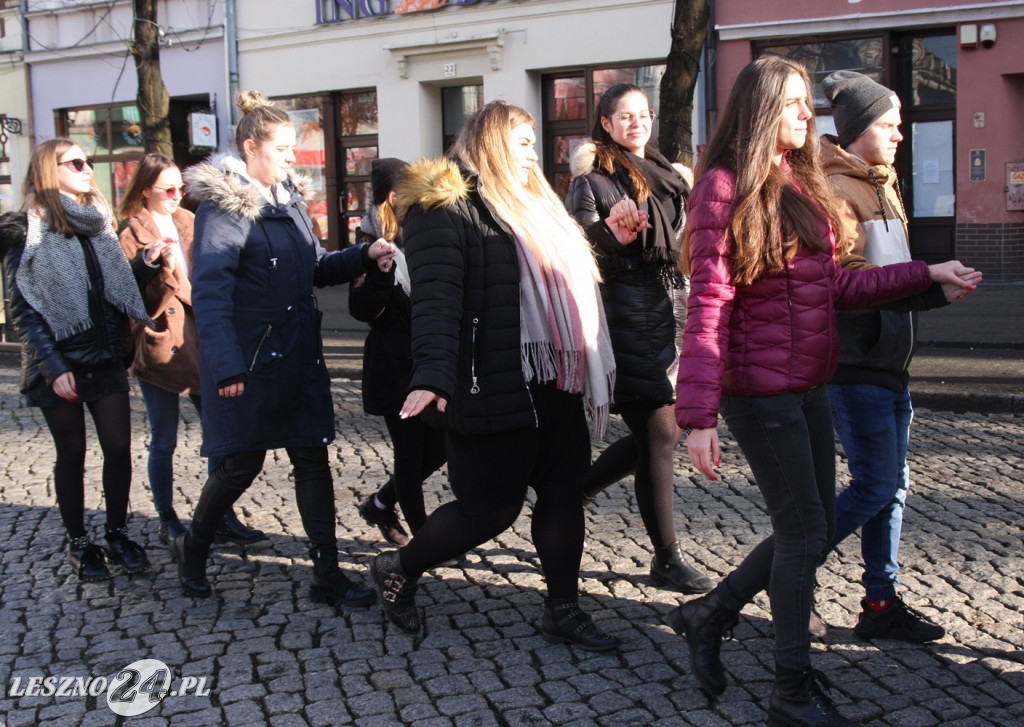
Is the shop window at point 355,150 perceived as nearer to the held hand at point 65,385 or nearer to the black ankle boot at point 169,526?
the black ankle boot at point 169,526

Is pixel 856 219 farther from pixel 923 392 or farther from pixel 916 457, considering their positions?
Answer: pixel 923 392

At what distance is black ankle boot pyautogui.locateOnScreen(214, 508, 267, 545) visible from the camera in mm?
5363

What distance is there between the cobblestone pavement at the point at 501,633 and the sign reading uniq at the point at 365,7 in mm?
14299

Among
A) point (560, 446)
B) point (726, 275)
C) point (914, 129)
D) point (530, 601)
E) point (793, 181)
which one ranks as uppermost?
point (914, 129)

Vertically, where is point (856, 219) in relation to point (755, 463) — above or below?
above

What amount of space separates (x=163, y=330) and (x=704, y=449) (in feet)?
9.74

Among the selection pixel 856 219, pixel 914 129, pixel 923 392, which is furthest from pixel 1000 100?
pixel 856 219

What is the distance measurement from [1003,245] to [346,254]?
12.7 meters

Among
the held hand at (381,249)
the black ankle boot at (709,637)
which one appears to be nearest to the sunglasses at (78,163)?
the held hand at (381,249)

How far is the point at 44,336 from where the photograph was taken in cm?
482

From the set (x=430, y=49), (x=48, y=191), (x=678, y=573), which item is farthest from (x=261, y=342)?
(x=430, y=49)

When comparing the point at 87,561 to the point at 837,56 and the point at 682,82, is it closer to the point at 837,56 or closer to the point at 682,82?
the point at 682,82

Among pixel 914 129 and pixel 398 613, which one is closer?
pixel 398 613

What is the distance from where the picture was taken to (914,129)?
15906mm
